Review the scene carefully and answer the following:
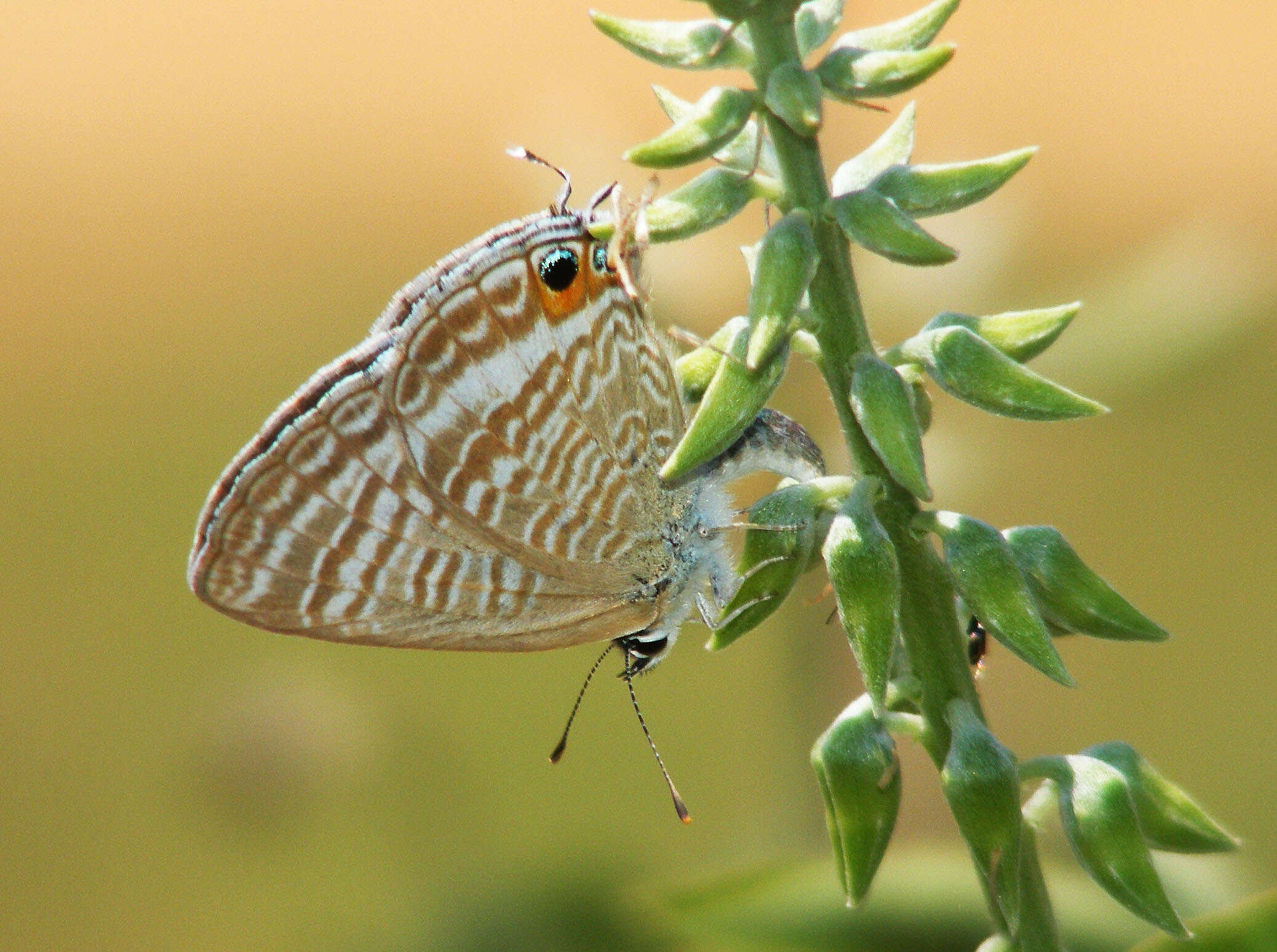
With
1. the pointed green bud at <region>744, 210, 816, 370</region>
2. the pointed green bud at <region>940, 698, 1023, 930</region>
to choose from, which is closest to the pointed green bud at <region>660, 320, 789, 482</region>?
the pointed green bud at <region>744, 210, 816, 370</region>

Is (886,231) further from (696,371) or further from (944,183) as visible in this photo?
(696,371)

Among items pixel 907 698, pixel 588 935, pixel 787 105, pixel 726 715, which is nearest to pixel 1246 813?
pixel 726 715

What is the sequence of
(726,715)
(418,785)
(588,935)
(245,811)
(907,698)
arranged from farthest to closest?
(726,715) → (418,785) → (245,811) → (588,935) → (907,698)

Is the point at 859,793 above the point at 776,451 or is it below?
below

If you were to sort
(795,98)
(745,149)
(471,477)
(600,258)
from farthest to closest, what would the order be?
(471,477) < (600,258) < (745,149) < (795,98)

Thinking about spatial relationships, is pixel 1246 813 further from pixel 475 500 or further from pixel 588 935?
pixel 475 500

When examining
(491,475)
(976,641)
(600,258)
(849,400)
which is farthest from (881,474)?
(491,475)
